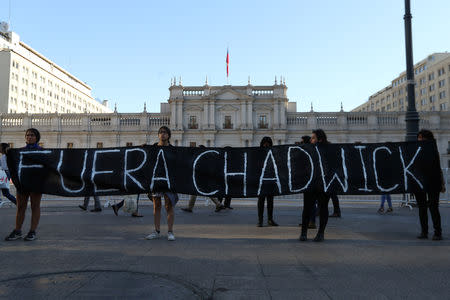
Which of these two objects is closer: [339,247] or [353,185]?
[339,247]

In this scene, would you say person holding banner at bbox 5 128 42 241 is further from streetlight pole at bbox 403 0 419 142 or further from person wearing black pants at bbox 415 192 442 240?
streetlight pole at bbox 403 0 419 142

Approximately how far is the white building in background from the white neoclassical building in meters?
8.68

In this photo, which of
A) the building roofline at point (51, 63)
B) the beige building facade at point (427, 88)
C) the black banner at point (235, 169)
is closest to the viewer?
the black banner at point (235, 169)

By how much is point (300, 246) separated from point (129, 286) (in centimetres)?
262

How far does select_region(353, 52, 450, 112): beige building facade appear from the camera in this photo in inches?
2464

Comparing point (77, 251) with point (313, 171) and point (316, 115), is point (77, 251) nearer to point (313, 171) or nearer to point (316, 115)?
point (313, 171)

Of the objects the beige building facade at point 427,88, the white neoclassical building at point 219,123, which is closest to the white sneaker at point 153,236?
the white neoclassical building at point 219,123

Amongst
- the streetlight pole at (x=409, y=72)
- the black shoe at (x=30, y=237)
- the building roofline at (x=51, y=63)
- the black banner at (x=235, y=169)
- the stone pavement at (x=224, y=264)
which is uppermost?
the building roofline at (x=51, y=63)

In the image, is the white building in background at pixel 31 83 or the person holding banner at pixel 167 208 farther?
the white building in background at pixel 31 83

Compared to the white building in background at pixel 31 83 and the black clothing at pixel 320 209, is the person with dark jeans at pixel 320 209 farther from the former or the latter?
the white building in background at pixel 31 83

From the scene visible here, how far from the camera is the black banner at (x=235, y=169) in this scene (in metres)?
5.73

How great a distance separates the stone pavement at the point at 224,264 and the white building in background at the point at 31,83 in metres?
51.2

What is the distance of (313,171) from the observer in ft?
18.9

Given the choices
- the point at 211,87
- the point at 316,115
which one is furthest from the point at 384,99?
the point at 211,87
